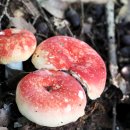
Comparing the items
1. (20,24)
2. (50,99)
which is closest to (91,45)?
(20,24)

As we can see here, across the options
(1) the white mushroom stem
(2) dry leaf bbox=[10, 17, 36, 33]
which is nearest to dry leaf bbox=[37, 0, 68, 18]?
(2) dry leaf bbox=[10, 17, 36, 33]

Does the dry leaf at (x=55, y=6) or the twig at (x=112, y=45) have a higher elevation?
the dry leaf at (x=55, y=6)

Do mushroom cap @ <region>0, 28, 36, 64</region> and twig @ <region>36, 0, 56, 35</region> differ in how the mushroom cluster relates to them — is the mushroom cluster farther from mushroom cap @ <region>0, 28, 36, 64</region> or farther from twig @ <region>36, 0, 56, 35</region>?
twig @ <region>36, 0, 56, 35</region>

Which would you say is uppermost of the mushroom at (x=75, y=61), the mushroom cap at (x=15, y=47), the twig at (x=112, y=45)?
the mushroom cap at (x=15, y=47)

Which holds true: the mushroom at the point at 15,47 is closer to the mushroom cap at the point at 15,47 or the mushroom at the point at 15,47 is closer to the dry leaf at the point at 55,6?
the mushroom cap at the point at 15,47

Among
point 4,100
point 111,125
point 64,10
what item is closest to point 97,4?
point 64,10

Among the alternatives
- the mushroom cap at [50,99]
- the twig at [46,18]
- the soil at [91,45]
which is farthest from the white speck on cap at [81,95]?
the twig at [46,18]

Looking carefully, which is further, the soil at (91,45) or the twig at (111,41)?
the twig at (111,41)

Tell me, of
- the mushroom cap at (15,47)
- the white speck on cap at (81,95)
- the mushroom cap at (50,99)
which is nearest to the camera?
the mushroom cap at (50,99)
